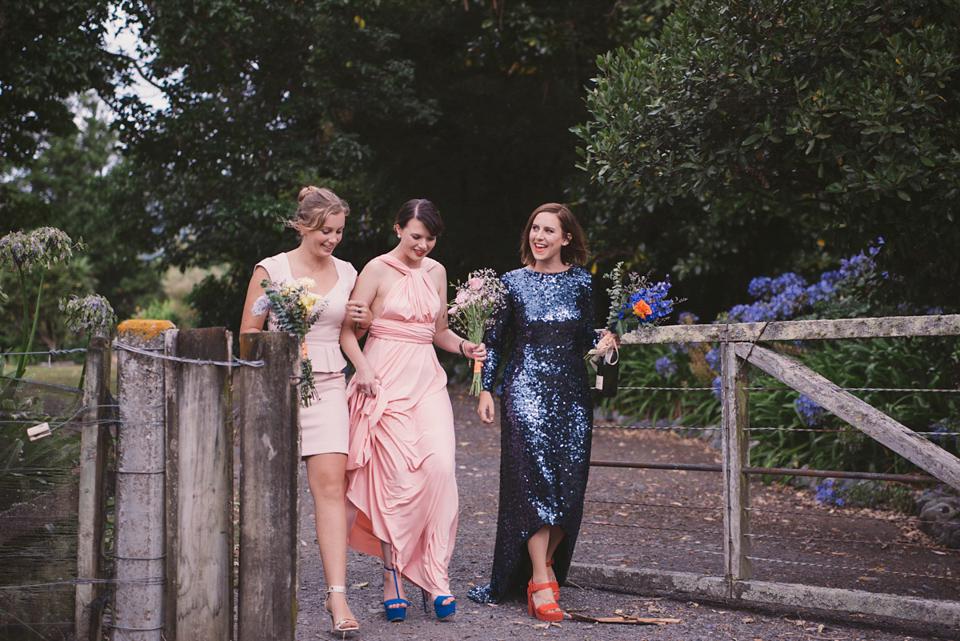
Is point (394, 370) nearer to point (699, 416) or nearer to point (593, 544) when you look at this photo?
point (593, 544)

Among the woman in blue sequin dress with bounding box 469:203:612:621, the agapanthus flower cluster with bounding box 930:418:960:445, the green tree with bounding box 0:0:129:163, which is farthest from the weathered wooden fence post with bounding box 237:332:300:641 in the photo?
the green tree with bounding box 0:0:129:163

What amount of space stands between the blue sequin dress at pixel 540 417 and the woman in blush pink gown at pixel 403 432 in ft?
1.18

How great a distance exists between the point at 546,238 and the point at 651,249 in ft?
22.4

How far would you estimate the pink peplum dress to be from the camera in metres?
3.84

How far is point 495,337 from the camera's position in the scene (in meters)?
4.56

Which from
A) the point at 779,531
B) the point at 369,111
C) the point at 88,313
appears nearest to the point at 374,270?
the point at 88,313

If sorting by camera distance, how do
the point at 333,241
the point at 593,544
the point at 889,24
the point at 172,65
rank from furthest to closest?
the point at 172,65 → the point at 593,544 → the point at 889,24 → the point at 333,241

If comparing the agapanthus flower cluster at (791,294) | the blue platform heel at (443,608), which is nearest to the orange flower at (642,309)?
the blue platform heel at (443,608)

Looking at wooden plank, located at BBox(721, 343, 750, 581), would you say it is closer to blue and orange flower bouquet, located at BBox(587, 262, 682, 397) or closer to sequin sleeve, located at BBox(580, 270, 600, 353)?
blue and orange flower bouquet, located at BBox(587, 262, 682, 397)

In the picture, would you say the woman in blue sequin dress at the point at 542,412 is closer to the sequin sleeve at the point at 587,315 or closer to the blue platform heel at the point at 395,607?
the sequin sleeve at the point at 587,315

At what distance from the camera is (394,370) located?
4.21 metres

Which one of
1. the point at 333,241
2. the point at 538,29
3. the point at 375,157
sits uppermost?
the point at 538,29

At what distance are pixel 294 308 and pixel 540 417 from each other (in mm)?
1524

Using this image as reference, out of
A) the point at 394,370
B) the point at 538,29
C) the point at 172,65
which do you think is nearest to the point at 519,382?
the point at 394,370
